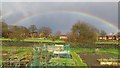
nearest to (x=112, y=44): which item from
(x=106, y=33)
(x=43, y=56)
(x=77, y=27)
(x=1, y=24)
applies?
(x=106, y=33)

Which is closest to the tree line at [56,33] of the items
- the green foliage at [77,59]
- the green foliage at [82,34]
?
the green foliage at [82,34]

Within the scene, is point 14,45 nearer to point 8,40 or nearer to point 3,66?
point 8,40

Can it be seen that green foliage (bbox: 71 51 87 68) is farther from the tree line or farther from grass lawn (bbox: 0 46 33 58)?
grass lawn (bbox: 0 46 33 58)

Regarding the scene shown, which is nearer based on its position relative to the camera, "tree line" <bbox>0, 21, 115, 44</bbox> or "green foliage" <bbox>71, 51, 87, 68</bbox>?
"green foliage" <bbox>71, 51, 87, 68</bbox>

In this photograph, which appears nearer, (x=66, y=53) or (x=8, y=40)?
(x=66, y=53)

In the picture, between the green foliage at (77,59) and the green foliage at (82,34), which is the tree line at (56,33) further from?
the green foliage at (77,59)

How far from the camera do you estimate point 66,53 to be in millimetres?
7914

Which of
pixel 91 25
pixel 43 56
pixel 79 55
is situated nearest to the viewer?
pixel 43 56

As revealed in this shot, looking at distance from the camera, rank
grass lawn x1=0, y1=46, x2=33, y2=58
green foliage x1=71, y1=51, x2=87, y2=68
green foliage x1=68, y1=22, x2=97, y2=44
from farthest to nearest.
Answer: green foliage x1=68, y1=22, x2=97, y2=44 < grass lawn x1=0, y1=46, x2=33, y2=58 < green foliage x1=71, y1=51, x2=87, y2=68

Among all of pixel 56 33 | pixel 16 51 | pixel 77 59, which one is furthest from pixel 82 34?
pixel 16 51

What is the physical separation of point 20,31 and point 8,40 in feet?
1.92

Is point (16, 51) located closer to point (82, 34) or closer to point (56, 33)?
point (56, 33)

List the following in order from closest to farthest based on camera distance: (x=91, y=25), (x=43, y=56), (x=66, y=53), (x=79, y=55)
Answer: (x=43, y=56) < (x=66, y=53) < (x=79, y=55) < (x=91, y=25)

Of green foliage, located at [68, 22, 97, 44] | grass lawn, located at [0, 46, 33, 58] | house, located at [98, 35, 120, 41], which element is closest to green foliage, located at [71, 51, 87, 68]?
green foliage, located at [68, 22, 97, 44]
